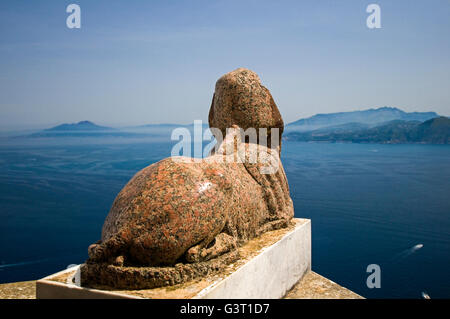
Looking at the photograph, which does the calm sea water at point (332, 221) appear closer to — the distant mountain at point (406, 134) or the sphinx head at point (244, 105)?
the sphinx head at point (244, 105)

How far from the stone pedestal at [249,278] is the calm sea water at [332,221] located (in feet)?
36.4

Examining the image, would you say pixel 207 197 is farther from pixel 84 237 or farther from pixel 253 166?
pixel 84 237

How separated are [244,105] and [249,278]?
320 cm

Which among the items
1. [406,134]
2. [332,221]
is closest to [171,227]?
[332,221]

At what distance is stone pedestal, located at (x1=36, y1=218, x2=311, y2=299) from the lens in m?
4.34

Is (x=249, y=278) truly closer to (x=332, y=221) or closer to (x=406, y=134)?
(x=332, y=221)

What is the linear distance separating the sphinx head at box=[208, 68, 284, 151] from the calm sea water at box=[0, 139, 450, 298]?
12.3m

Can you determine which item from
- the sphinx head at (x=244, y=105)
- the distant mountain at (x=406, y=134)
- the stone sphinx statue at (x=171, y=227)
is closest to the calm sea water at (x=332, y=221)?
the sphinx head at (x=244, y=105)

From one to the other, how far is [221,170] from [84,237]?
1900cm

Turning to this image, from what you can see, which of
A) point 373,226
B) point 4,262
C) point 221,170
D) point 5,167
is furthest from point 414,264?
point 5,167

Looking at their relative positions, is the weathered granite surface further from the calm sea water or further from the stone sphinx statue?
the calm sea water

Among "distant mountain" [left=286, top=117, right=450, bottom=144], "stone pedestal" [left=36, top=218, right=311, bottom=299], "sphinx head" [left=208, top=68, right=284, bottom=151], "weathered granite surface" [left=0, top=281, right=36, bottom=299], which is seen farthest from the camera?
"distant mountain" [left=286, top=117, right=450, bottom=144]

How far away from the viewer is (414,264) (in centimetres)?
1942

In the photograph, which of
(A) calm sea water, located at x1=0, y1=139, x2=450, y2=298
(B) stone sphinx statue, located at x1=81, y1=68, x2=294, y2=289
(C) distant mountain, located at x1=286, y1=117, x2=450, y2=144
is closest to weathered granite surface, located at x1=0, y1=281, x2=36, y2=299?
(B) stone sphinx statue, located at x1=81, y1=68, x2=294, y2=289
